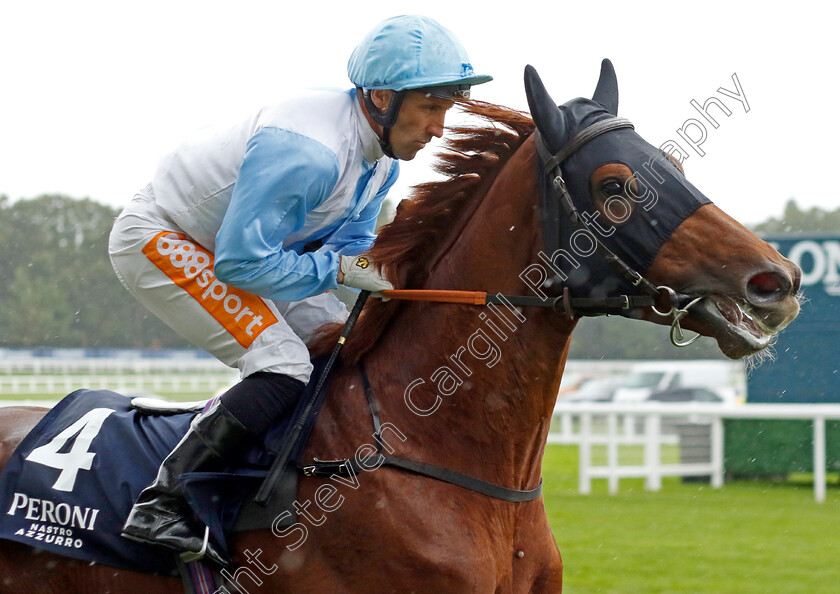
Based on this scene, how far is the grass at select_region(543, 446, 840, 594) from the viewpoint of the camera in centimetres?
646

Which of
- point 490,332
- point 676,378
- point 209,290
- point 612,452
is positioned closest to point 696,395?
point 676,378

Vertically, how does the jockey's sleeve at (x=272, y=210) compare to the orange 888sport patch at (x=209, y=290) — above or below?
above

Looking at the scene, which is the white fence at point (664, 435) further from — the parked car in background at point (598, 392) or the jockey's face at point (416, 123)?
the parked car in background at point (598, 392)

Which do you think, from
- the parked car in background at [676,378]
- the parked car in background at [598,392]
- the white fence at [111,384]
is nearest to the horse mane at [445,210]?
the white fence at [111,384]

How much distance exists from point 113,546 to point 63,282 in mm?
43217

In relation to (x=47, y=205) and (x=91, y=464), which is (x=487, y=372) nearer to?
(x=91, y=464)

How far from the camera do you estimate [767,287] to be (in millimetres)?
2494

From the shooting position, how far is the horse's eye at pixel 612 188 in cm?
263

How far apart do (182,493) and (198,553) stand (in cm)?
18

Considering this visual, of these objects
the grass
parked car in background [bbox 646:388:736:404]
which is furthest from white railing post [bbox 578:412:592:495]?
parked car in background [bbox 646:388:736:404]

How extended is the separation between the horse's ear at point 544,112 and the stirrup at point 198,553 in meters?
1.47

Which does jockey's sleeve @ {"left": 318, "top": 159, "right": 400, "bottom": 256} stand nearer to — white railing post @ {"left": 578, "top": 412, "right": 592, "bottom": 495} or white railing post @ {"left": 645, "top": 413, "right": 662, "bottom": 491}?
white railing post @ {"left": 578, "top": 412, "right": 592, "bottom": 495}

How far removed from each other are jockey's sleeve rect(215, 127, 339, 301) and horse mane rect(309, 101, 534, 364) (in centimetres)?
27

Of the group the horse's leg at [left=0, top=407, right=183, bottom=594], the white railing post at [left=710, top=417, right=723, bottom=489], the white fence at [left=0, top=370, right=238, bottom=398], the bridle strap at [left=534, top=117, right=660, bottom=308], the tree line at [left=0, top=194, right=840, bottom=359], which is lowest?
the tree line at [left=0, top=194, right=840, bottom=359]
